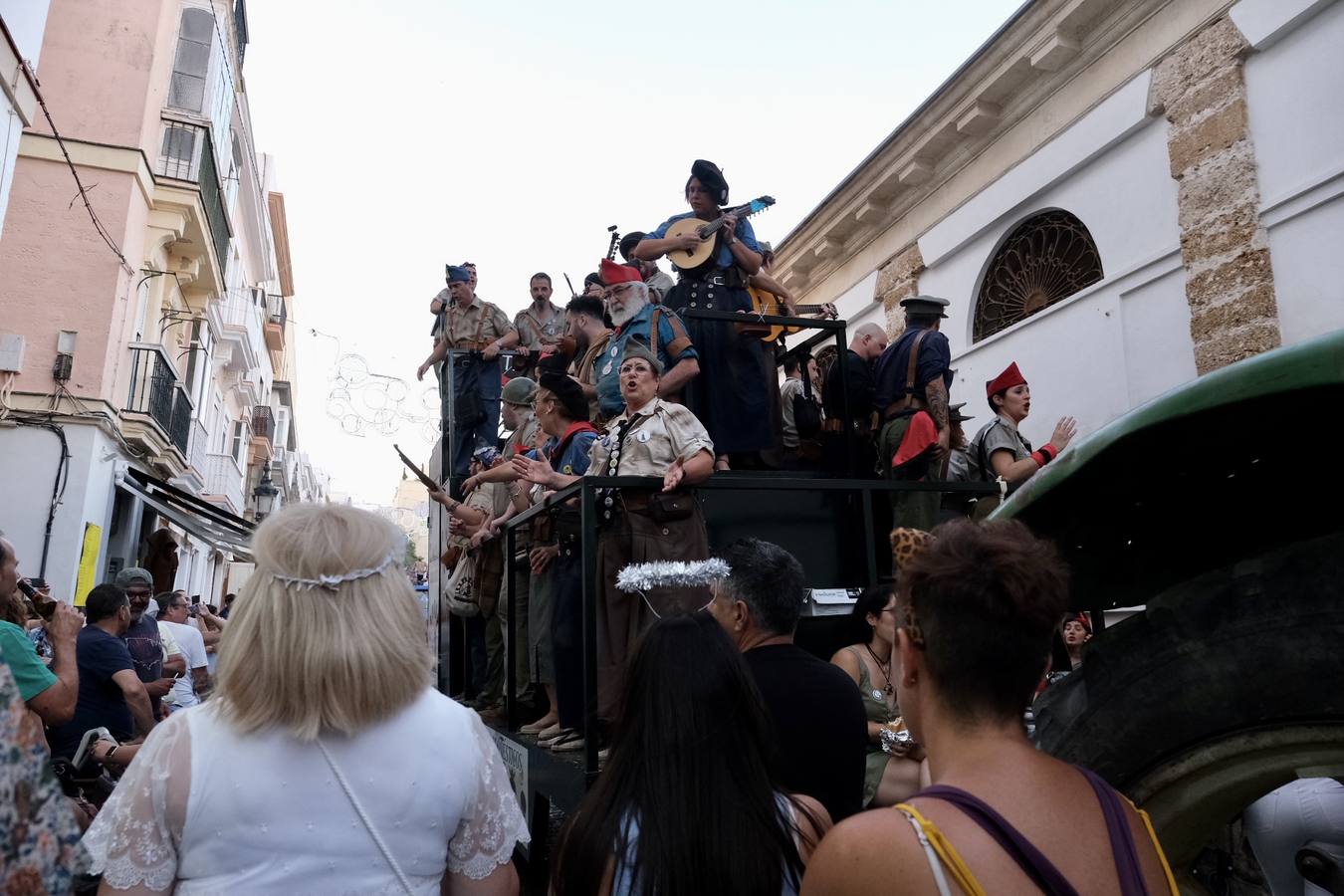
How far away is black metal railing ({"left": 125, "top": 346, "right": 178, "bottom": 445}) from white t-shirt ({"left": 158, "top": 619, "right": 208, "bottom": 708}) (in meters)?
9.86

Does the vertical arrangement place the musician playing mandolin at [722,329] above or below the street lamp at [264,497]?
below

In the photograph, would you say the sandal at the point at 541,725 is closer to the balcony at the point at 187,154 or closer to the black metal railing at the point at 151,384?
the black metal railing at the point at 151,384

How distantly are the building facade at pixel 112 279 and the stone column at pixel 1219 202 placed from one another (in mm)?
13128

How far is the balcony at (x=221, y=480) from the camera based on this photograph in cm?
2481

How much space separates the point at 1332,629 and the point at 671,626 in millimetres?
1255

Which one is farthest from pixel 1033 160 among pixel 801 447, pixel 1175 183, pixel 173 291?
pixel 173 291

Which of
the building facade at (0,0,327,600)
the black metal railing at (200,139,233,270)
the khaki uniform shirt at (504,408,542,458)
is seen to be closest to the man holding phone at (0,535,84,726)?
the khaki uniform shirt at (504,408,542,458)

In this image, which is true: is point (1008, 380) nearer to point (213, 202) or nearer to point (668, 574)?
point (668, 574)

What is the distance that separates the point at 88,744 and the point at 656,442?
289cm

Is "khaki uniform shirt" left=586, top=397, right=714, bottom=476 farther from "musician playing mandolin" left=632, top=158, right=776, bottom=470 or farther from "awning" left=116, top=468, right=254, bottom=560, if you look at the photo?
"awning" left=116, top=468, right=254, bottom=560

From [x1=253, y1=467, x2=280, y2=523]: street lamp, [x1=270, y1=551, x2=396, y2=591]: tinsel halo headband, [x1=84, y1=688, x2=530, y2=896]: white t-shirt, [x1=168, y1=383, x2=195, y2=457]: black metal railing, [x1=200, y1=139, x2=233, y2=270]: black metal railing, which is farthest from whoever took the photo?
[x1=253, y1=467, x2=280, y2=523]: street lamp

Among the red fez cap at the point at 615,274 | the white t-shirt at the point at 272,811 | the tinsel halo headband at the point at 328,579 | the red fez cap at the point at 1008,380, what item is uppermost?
the red fez cap at the point at 615,274

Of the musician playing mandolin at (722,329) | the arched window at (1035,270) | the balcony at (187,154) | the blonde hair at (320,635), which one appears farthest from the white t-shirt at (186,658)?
the balcony at (187,154)

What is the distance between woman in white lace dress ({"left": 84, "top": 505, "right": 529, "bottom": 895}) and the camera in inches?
61.6
